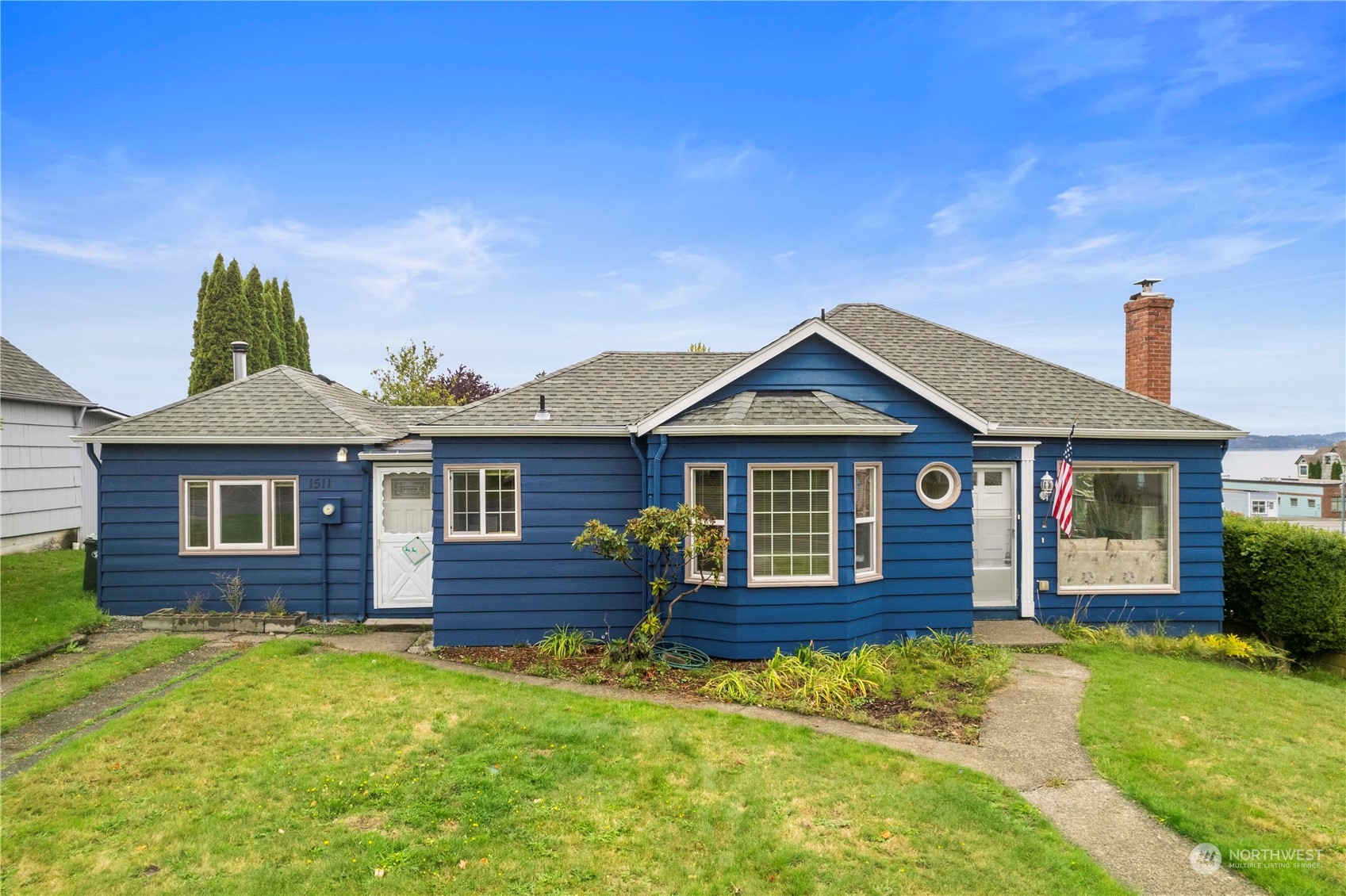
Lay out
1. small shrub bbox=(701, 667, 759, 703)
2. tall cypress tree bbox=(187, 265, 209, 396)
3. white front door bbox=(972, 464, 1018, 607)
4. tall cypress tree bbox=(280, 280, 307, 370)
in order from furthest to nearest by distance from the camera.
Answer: tall cypress tree bbox=(280, 280, 307, 370) < tall cypress tree bbox=(187, 265, 209, 396) < white front door bbox=(972, 464, 1018, 607) < small shrub bbox=(701, 667, 759, 703)

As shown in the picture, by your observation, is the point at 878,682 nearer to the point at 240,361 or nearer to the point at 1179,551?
the point at 1179,551

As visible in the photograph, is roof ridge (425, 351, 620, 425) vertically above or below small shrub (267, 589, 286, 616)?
above

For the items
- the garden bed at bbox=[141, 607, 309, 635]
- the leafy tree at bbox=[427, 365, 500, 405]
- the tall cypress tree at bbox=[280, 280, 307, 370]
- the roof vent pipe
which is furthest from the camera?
the tall cypress tree at bbox=[280, 280, 307, 370]

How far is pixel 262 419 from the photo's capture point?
11.4 meters

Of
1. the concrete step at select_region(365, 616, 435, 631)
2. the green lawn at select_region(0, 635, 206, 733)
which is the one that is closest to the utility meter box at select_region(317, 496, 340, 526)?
the concrete step at select_region(365, 616, 435, 631)

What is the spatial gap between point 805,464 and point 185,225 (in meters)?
16.4

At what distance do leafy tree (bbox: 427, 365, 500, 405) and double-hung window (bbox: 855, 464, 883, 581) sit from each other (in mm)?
24703

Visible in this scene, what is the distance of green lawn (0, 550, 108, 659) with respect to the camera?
9.38 m

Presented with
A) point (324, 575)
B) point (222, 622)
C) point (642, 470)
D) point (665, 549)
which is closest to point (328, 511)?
point (324, 575)

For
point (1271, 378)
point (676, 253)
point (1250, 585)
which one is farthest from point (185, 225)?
point (1271, 378)

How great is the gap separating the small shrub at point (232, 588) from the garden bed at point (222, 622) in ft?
0.99

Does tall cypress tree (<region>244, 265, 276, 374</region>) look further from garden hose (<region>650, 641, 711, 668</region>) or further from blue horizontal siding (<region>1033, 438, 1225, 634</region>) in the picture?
blue horizontal siding (<region>1033, 438, 1225, 634</region>)

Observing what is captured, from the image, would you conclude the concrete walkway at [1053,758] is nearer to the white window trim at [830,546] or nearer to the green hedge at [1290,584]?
the white window trim at [830,546]

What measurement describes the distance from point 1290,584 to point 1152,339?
4560mm
